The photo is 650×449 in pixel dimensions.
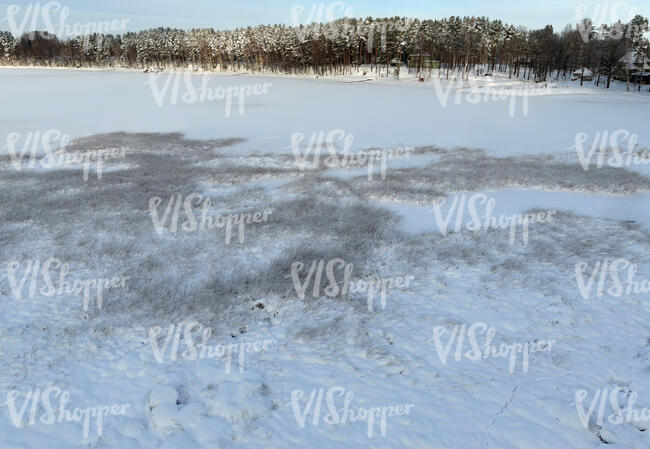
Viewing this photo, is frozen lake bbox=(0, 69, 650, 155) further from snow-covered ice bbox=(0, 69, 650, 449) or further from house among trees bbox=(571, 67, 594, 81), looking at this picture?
house among trees bbox=(571, 67, 594, 81)

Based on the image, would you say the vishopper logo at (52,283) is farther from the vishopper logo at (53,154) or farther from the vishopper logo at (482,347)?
the vishopper logo at (53,154)

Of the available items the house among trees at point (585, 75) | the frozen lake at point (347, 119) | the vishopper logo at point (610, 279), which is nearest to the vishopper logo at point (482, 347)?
the vishopper logo at point (610, 279)

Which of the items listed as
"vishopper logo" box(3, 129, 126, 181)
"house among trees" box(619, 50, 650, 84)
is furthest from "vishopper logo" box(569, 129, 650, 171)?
"house among trees" box(619, 50, 650, 84)

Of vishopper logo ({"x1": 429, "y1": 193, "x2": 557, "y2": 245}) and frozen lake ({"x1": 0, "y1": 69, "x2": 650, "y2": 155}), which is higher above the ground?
frozen lake ({"x1": 0, "y1": 69, "x2": 650, "y2": 155})

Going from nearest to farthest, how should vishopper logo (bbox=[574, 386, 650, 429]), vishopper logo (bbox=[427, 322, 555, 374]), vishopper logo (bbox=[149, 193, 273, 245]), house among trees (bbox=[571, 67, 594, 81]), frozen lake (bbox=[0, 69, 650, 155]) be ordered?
vishopper logo (bbox=[574, 386, 650, 429]) < vishopper logo (bbox=[427, 322, 555, 374]) < vishopper logo (bbox=[149, 193, 273, 245]) < frozen lake (bbox=[0, 69, 650, 155]) < house among trees (bbox=[571, 67, 594, 81])

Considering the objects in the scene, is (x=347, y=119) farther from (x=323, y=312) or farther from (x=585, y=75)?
(x=585, y=75)

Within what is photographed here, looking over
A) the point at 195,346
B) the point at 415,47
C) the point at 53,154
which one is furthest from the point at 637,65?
the point at 195,346

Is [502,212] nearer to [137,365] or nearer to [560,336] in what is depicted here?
[560,336]
